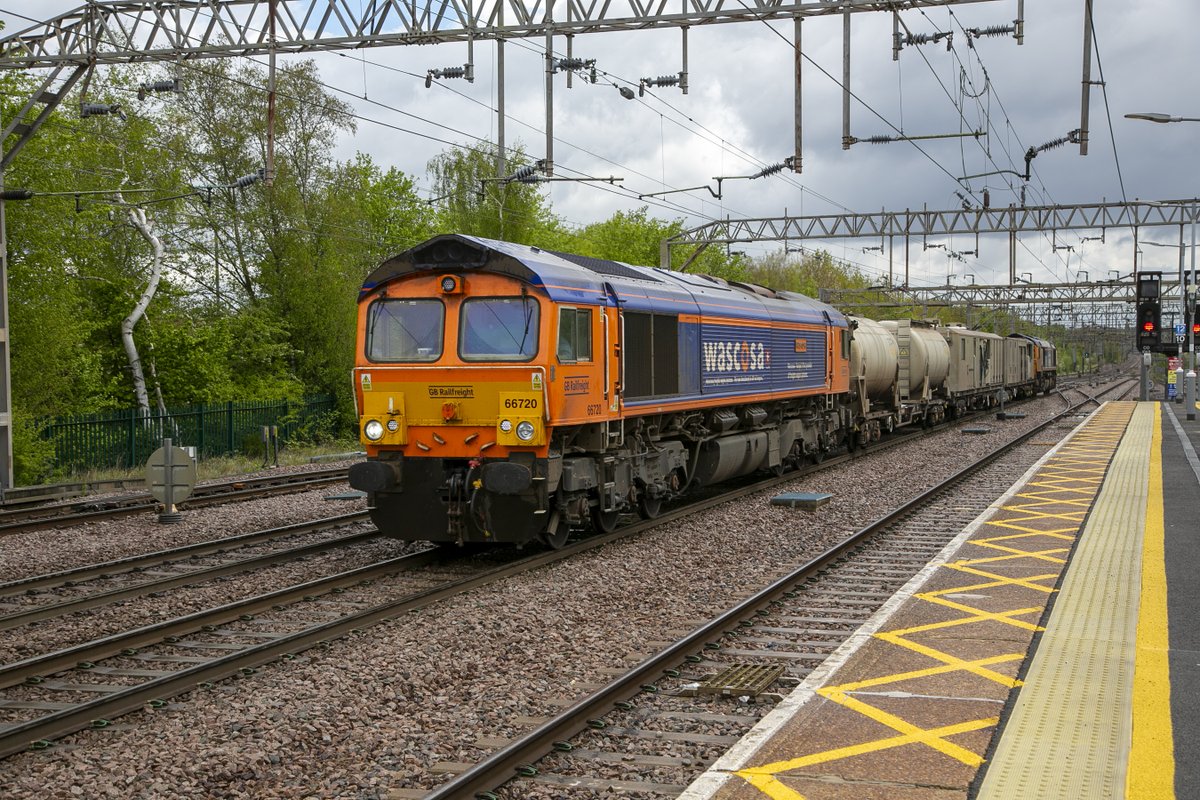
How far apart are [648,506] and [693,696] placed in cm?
811

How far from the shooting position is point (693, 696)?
7691mm

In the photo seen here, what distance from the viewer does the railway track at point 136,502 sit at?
1612 cm

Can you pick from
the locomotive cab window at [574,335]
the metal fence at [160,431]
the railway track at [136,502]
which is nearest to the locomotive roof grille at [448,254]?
the locomotive cab window at [574,335]

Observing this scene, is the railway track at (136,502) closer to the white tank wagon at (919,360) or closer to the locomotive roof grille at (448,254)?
the locomotive roof grille at (448,254)

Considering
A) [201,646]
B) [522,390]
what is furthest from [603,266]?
[201,646]

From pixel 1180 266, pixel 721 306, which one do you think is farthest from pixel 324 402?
pixel 1180 266

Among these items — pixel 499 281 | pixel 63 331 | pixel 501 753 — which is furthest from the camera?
pixel 63 331

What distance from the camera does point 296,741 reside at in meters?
6.79

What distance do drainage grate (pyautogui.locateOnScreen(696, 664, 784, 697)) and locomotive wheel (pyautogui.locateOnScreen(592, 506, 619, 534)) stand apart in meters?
5.96

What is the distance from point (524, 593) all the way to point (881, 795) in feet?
19.3

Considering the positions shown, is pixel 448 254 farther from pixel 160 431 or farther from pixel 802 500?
pixel 160 431

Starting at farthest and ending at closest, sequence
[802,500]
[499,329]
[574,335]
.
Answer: [802,500] < [574,335] < [499,329]

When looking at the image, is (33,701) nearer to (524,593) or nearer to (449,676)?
(449,676)

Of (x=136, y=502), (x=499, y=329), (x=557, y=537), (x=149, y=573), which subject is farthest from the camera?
(x=136, y=502)
